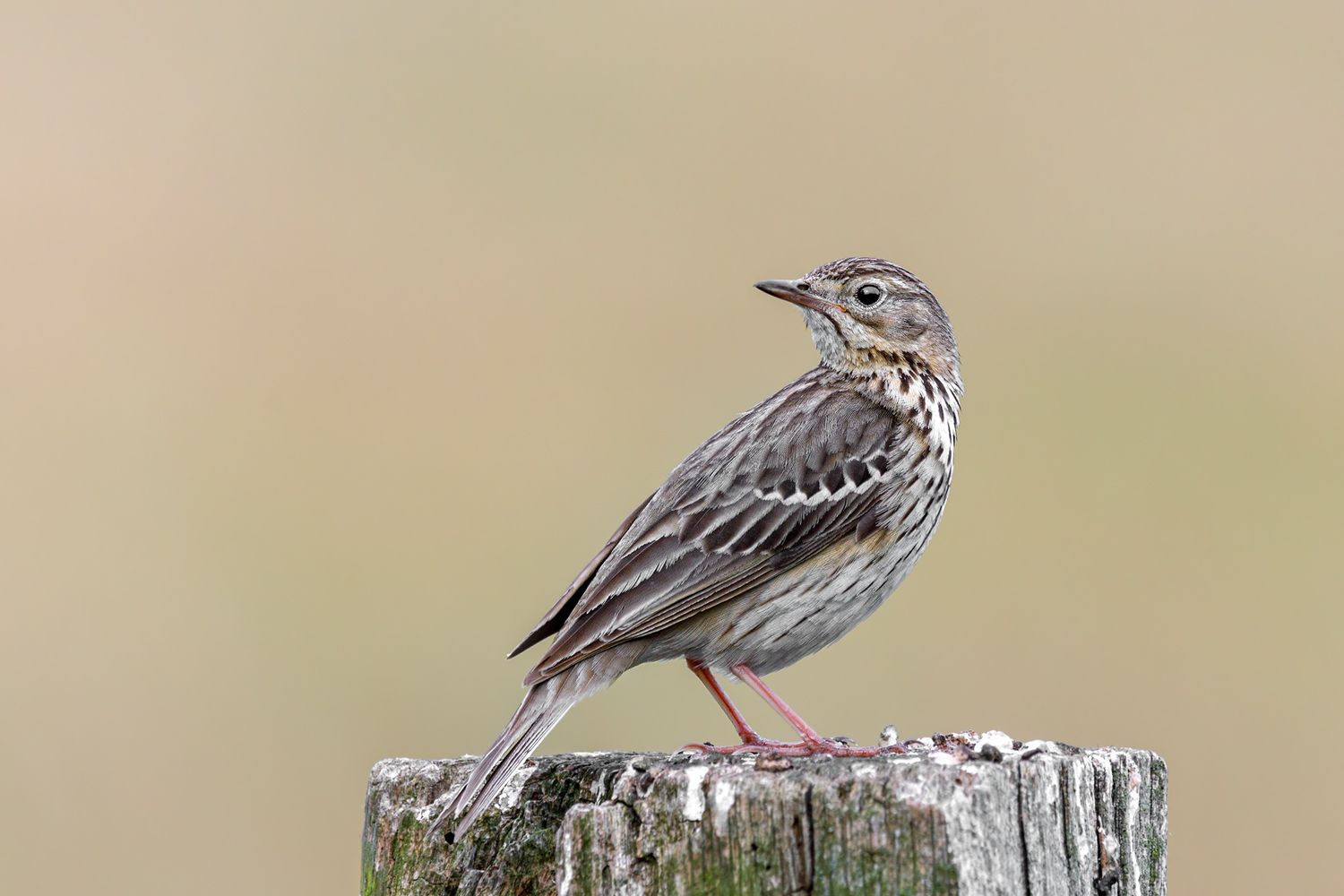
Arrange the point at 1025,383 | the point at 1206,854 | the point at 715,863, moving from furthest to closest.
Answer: the point at 1025,383 → the point at 1206,854 → the point at 715,863

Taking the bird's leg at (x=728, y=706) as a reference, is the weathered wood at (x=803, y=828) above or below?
below

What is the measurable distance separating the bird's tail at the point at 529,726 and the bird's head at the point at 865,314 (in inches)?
83.9

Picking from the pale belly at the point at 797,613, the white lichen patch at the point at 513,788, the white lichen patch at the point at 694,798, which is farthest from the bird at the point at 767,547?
the white lichen patch at the point at 694,798

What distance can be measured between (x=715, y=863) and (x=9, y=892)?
27.5ft

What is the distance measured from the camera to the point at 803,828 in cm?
368

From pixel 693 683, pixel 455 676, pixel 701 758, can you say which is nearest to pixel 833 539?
pixel 701 758

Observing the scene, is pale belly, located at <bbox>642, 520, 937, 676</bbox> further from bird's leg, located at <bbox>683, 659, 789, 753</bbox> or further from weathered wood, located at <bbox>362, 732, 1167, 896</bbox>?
weathered wood, located at <bbox>362, 732, 1167, 896</bbox>

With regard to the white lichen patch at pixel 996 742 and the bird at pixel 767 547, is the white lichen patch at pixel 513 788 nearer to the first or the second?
the bird at pixel 767 547

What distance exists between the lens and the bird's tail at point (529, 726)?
432cm

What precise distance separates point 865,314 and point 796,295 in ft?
1.19

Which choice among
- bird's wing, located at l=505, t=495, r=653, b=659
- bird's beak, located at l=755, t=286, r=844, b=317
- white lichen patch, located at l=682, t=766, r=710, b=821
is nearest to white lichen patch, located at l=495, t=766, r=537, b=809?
white lichen patch, located at l=682, t=766, r=710, b=821

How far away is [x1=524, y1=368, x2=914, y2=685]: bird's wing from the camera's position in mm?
5438

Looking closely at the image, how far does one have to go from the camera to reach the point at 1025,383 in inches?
515

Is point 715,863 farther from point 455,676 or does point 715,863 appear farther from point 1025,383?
point 1025,383
